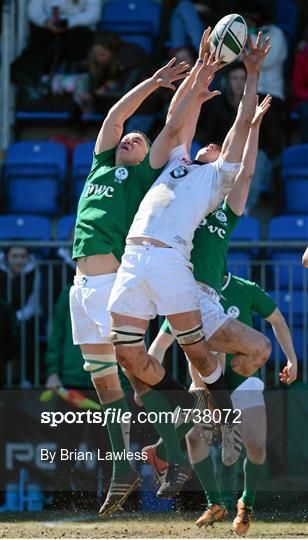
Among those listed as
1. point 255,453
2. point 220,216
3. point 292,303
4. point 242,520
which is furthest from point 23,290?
point 242,520

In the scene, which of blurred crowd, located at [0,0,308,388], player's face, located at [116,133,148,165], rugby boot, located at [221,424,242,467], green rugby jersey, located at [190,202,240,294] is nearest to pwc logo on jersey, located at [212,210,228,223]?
green rugby jersey, located at [190,202,240,294]

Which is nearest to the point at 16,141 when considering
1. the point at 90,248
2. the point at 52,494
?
the point at 52,494

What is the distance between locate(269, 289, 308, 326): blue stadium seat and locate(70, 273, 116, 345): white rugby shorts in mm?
3178

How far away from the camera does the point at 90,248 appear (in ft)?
32.1

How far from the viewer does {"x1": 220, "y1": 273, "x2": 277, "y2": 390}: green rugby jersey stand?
10.7 metres

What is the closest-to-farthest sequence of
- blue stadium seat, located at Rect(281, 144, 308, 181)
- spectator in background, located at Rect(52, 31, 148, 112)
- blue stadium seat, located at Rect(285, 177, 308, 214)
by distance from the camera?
blue stadium seat, located at Rect(285, 177, 308, 214) < blue stadium seat, located at Rect(281, 144, 308, 181) < spectator in background, located at Rect(52, 31, 148, 112)

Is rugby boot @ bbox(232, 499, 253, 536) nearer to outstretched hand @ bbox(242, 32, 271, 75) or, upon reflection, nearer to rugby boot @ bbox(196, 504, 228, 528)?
rugby boot @ bbox(196, 504, 228, 528)

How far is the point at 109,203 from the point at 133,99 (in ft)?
2.44

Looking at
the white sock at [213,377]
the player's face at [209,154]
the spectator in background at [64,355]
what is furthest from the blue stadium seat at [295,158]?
the white sock at [213,377]

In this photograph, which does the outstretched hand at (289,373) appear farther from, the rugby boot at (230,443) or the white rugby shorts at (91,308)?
the white rugby shorts at (91,308)

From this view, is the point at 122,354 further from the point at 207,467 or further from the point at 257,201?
the point at 257,201

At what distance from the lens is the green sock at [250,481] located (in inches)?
383

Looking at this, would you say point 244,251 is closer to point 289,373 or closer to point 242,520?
point 289,373

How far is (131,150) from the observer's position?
9.95 metres
